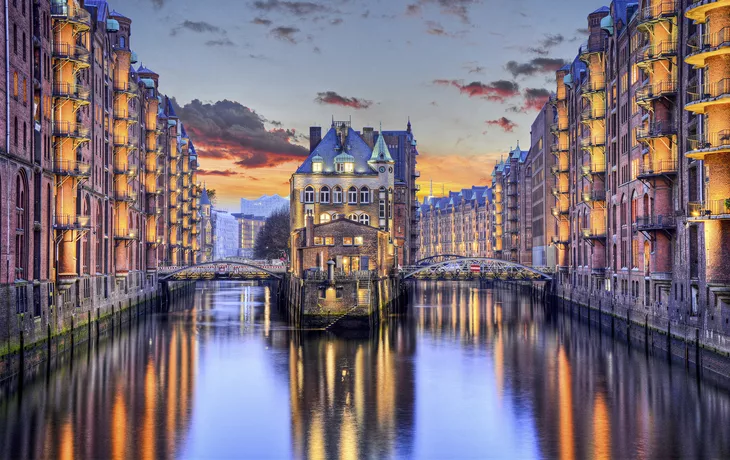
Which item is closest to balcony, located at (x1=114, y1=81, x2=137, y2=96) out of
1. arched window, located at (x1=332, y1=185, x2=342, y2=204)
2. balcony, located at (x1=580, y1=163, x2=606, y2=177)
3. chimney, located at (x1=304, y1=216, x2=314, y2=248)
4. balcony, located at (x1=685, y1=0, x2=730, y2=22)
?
chimney, located at (x1=304, y1=216, x2=314, y2=248)

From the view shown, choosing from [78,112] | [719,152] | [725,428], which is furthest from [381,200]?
Result: [725,428]

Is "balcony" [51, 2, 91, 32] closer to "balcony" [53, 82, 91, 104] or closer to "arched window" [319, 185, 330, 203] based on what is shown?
"balcony" [53, 82, 91, 104]

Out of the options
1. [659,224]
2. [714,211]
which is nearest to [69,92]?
[659,224]

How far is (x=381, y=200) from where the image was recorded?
101 meters

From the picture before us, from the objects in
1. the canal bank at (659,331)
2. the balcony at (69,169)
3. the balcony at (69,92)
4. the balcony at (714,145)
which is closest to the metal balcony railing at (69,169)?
the balcony at (69,169)

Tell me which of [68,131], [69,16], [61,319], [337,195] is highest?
[69,16]

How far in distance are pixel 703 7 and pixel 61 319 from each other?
128 feet

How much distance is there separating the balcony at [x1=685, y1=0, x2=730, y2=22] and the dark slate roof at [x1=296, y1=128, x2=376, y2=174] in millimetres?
62448

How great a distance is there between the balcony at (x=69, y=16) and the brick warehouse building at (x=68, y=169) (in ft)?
0.20

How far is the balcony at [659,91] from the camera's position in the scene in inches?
1956

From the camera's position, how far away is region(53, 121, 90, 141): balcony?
5197cm

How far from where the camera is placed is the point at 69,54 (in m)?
51.8

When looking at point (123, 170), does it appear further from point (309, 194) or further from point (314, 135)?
point (314, 135)

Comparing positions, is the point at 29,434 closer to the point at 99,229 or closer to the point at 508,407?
the point at 508,407
